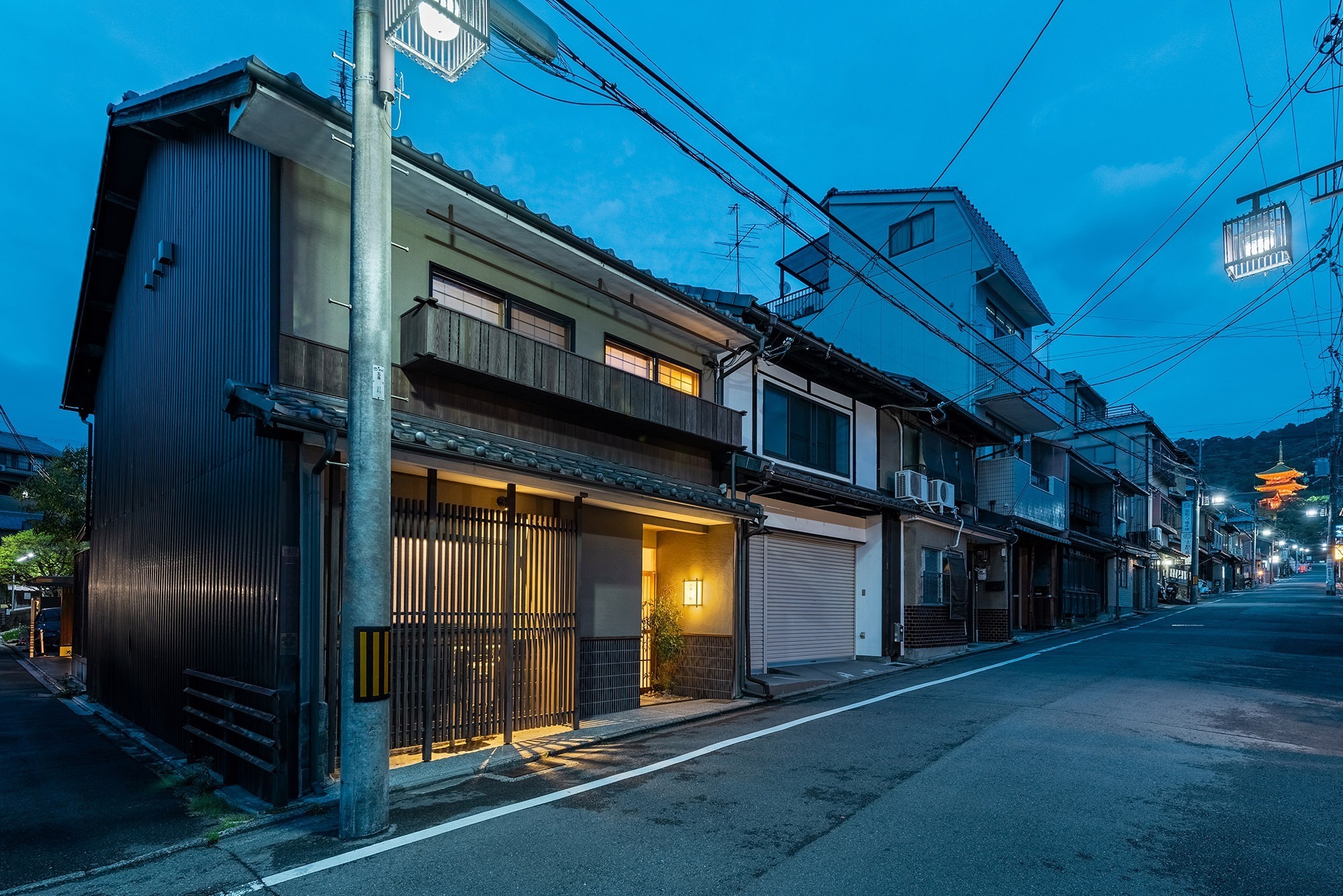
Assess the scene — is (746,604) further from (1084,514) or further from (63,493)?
(1084,514)

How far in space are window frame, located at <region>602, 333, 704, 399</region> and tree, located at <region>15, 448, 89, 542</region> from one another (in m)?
22.8

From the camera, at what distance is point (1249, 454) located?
97.9 metres

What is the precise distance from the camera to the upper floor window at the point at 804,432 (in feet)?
51.0

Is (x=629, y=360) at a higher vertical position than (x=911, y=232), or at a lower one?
lower

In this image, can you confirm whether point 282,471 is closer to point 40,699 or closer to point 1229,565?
point 40,699

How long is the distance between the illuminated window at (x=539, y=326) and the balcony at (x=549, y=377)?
0.48 m

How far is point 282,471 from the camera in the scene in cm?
707

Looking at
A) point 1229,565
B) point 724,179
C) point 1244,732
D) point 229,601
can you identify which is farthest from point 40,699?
point 1229,565

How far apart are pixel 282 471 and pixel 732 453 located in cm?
831

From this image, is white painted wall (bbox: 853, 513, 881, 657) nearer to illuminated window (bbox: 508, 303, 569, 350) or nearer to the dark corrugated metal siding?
illuminated window (bbox: 508, 303, 569, 350)

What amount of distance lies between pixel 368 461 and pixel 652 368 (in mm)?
7773

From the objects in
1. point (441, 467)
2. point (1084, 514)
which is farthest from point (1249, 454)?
point (441, 467)

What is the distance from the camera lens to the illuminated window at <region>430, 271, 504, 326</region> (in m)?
9.72

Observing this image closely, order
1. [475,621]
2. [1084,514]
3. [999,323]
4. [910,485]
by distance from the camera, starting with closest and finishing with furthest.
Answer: [475,621] → [910,485] → [999,323] → [1084,514]
